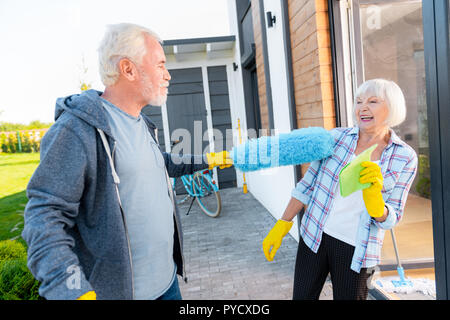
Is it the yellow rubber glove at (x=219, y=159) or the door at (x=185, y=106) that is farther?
the door at (x=185, y=106)

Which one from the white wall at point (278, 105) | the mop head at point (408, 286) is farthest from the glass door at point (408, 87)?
the white wall at point (278, 105)

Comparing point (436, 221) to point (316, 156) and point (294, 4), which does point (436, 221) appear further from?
point (294, 4)

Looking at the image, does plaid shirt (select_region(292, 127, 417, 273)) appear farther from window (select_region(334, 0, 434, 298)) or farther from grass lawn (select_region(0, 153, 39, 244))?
grass lawn (select_region(0, 153, 39, 244))

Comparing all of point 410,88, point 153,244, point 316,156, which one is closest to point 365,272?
point 316,156

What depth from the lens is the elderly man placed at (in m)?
0.91

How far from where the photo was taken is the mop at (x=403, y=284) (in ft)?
7.84

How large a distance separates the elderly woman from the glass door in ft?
4.82

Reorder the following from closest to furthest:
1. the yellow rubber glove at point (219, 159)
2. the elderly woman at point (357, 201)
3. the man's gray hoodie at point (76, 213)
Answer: the man's gray hoodie at point (76, 213)
the elderly woman at point (357, 201)
the yellow rubber glove at point (219, 159)

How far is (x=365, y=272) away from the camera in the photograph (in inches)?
59.1

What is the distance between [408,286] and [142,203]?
2.36 metres

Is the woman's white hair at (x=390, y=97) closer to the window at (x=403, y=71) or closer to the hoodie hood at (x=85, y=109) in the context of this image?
the window at (x=403, y=71)

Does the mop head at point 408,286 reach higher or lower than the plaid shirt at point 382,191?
lower

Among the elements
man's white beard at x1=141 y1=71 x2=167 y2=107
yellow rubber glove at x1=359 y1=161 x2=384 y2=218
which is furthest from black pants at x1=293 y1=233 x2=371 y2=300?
man's white beard at x1=141 y1=71 x2=167 y2=107

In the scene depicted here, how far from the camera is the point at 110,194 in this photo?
113 centimetres
